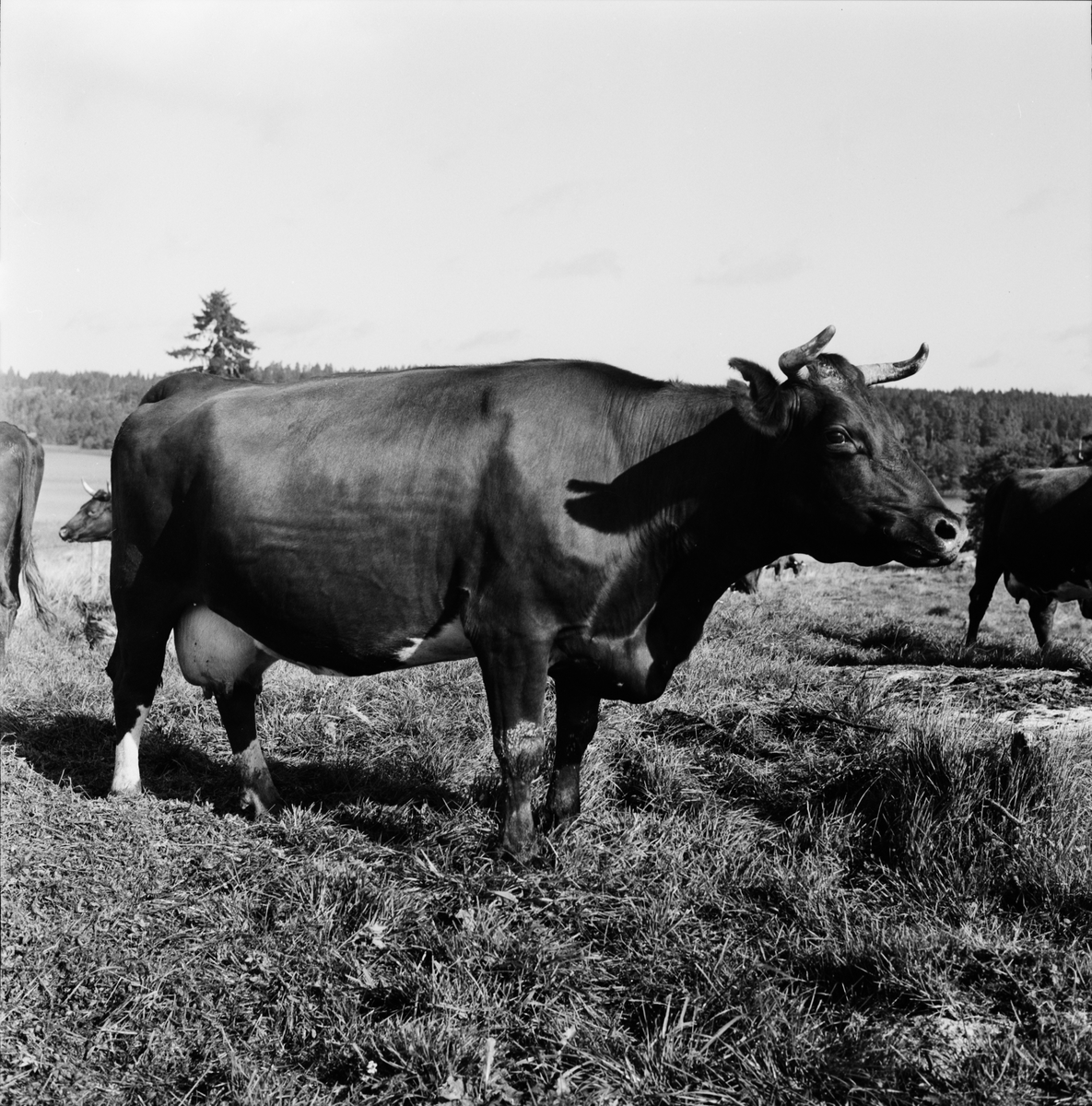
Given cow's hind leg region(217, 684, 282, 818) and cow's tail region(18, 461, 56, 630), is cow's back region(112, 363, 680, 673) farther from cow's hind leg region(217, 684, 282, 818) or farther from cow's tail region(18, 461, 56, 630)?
cow's tail region(18, 461, 56, 630)

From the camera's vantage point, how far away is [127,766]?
5.79 m

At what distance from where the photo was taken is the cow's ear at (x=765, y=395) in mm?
4703

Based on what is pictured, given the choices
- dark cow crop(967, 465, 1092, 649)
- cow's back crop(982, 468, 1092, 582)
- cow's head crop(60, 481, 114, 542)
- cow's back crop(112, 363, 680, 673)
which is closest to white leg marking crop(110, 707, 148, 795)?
cow's back crop(112, 363, 680, 673)

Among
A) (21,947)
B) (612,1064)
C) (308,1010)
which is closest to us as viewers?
(612,1064)

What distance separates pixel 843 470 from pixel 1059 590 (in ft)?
32.8

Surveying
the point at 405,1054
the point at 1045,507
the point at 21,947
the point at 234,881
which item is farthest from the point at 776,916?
the point at 1045,507

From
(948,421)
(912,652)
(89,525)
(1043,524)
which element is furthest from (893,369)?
(948,421)

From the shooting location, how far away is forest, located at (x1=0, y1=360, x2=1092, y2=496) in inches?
2301

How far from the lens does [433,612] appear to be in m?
4.95

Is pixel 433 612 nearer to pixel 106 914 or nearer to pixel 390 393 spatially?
pixel 390 393

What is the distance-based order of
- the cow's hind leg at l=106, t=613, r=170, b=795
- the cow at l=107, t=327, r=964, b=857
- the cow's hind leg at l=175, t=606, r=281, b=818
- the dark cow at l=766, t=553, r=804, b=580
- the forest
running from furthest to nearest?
the forest, the dark cow at l=766, t=553, r=804, b=580, the cow's hind leg at l=106, t=613, r=170, b=795, the cow's hind leg at l=175, t=606, r=281, b=818, the cow at l=107, t=327, r=964, b=857

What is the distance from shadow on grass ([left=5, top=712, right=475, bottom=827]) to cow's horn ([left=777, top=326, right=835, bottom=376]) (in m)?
2.75

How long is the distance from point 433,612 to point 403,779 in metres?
1.43

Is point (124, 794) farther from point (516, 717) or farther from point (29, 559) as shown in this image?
point (29, 559)
